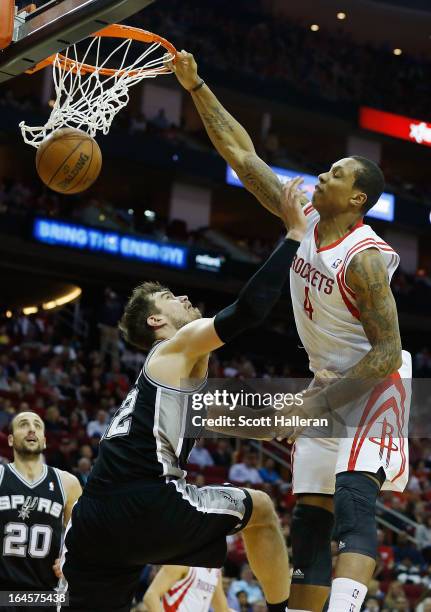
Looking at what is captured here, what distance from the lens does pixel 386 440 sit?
15.4ft

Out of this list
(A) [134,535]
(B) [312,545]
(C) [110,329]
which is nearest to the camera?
(A) [134,535]

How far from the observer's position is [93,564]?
4645 millimetres

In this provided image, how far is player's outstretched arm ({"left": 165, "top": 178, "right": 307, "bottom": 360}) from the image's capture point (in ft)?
14.4

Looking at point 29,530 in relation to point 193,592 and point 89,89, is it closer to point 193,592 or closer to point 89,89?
point 193,592

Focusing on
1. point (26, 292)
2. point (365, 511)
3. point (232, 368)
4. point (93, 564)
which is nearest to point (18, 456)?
point (93, 564)

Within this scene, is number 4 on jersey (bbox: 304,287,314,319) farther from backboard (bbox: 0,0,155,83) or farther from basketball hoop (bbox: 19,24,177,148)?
basketball hoop (bbox: 19,24,177,148)

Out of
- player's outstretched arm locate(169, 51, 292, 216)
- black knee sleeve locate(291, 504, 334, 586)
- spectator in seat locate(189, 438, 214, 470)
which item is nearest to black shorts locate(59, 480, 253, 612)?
black knee sleeve locate(291, 504, 334, 586)

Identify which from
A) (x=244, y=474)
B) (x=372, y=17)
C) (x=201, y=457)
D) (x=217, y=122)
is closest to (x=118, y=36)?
(x=217, y=122)

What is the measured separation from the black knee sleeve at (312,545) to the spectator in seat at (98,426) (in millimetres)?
10666

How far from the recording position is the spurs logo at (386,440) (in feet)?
15.3

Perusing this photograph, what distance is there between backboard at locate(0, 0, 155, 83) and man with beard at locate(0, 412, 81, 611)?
2.47 m

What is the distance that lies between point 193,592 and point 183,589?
0.15 meters

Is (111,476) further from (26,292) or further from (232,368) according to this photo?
(26,292)

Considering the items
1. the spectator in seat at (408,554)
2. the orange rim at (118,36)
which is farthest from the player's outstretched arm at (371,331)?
the spectator in seat at (408,554)
